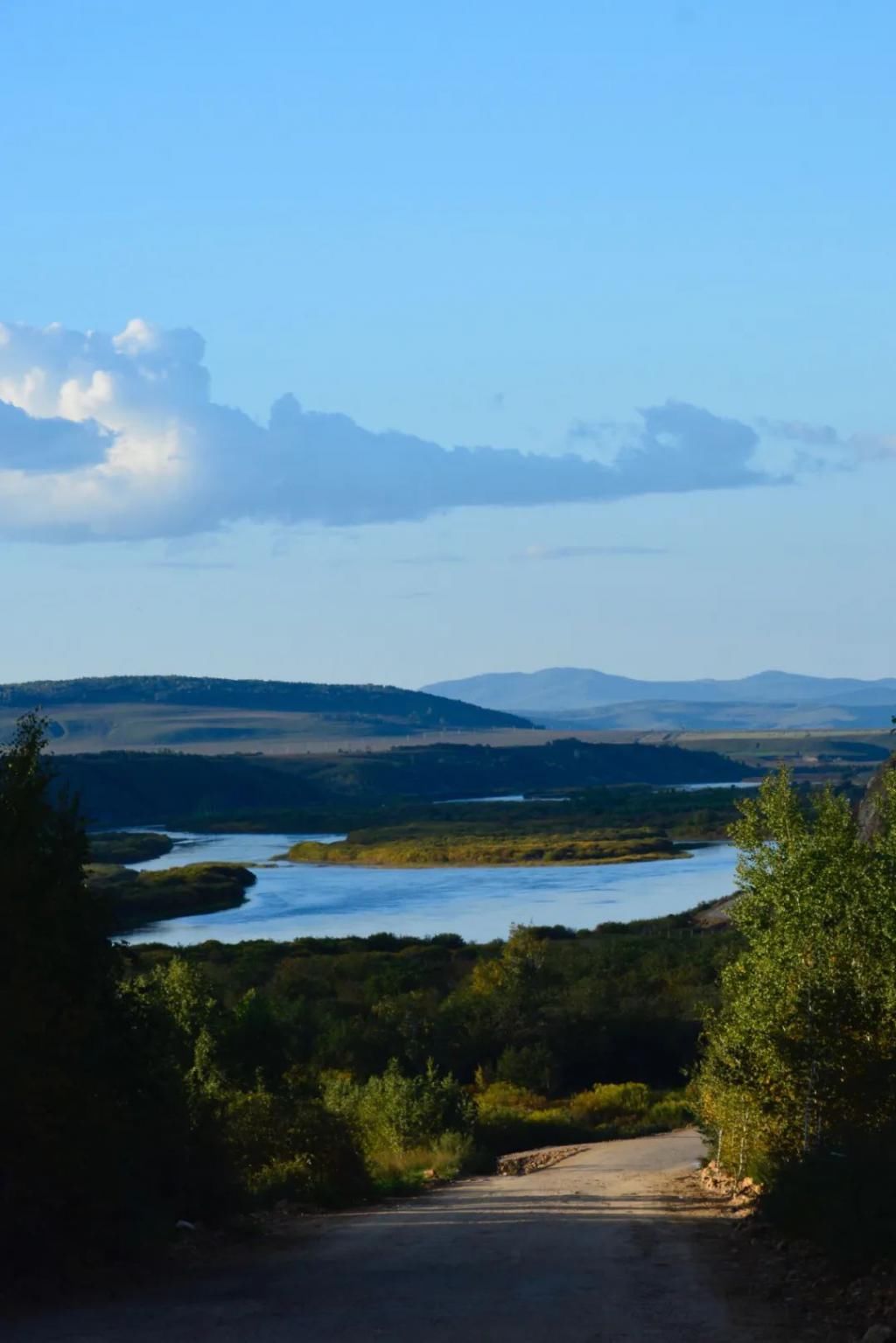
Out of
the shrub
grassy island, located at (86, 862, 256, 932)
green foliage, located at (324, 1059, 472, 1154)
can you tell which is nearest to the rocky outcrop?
green foliage, located at (324, 1059, 472, 1154)

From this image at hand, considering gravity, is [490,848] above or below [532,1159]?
below

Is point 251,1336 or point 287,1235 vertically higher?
point 251,1336

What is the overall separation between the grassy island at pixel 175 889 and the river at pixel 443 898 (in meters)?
1.11

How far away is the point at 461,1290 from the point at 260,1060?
39.5 ft

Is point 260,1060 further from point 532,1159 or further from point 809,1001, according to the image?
point 809,1001

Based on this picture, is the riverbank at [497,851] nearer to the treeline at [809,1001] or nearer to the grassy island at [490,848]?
the grassy island at [490,848]

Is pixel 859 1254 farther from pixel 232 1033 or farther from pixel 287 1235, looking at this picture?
pixel 232 1033

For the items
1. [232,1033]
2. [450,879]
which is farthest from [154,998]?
[450,879]

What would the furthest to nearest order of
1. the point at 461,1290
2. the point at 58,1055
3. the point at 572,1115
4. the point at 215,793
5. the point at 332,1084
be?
the point at 215,793 < the point at 572,1115 < the point at 332,1084 < the point at 58,1055 < the point at 461,1290

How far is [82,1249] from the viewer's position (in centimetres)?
1363

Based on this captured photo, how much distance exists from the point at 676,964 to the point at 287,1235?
115ft

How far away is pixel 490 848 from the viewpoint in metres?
111

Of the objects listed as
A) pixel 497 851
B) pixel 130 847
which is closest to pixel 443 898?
pixel 497 851

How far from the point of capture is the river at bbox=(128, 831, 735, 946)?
7200cm
